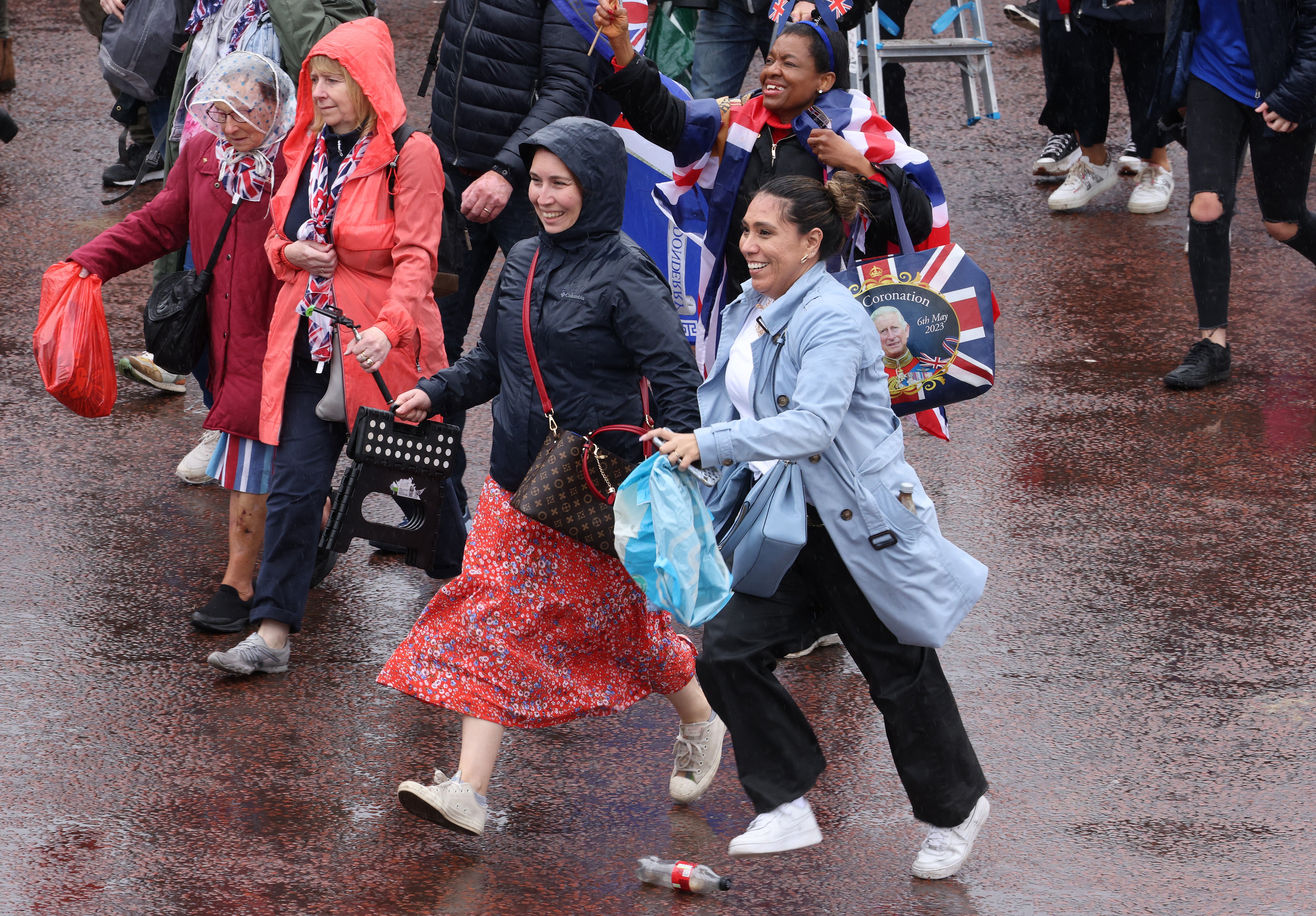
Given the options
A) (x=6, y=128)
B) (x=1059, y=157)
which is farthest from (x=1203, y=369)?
(x=6, y=128)

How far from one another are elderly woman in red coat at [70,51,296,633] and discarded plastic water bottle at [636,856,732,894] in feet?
6.70

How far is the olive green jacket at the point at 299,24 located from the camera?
20.7 feet

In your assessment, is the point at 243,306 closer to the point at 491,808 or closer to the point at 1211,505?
the point at 491,808

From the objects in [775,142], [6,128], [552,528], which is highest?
[775,142]

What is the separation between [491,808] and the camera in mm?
4578

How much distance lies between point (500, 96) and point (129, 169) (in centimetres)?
511

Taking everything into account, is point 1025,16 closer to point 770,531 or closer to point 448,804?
point 770,531

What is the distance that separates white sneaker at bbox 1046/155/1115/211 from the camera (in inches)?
389

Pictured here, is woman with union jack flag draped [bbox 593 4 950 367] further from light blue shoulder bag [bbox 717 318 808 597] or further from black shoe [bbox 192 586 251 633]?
black shoe [bbox 192 586 251 633]

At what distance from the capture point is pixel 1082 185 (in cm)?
992

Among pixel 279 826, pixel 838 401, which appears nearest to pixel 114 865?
pixel 279 826

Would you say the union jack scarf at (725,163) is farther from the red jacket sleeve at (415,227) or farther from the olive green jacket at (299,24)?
the olive green jacket at (299,24)

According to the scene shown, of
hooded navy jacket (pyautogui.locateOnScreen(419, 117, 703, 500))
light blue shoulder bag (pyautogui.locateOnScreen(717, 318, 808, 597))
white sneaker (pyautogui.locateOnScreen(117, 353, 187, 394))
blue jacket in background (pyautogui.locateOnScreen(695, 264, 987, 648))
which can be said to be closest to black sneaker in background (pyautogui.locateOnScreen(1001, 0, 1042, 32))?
white sneaker (pyautogui.locateOnScreen(117, 353, 187, 394))

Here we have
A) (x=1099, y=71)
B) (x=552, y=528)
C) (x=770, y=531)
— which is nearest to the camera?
(x=770, y=531)
